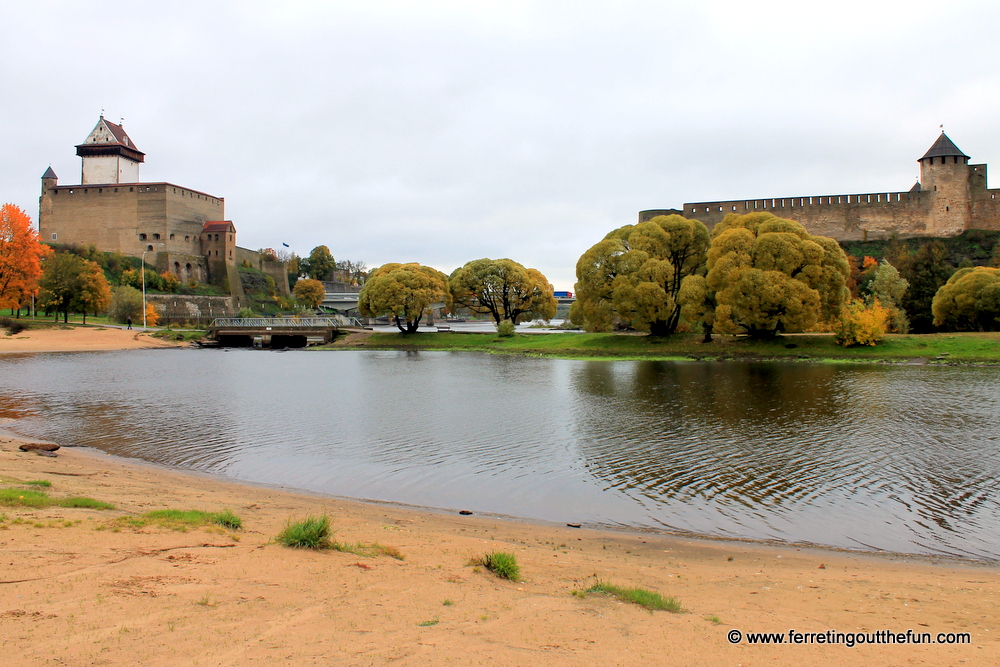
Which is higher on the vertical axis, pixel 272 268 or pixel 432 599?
pixel 272 268

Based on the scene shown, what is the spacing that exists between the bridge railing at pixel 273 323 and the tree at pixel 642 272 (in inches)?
1069

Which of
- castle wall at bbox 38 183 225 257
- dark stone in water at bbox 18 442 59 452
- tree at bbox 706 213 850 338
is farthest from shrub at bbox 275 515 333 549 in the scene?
castle wall at bbox 38 183 225 257

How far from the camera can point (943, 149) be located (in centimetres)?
5425

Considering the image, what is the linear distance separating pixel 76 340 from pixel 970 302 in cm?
5977

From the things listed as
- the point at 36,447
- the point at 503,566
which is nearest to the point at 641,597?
the point at 503,566

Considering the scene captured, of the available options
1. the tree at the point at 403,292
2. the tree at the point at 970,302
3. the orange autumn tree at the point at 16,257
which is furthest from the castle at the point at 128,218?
the tree at the point at 970,302

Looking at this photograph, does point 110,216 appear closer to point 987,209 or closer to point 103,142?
point 103,142

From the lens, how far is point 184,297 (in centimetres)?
7106

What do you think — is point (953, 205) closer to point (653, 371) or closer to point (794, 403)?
point (653, 371)

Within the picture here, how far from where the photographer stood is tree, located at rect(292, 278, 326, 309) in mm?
88250

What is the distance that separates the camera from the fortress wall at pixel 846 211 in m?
55.8

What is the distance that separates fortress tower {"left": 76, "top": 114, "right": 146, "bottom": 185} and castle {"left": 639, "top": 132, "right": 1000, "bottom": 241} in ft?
227

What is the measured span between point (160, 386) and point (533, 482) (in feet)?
64.5

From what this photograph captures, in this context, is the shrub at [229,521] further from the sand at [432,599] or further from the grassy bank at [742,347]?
the grassy bank at [742,347]
